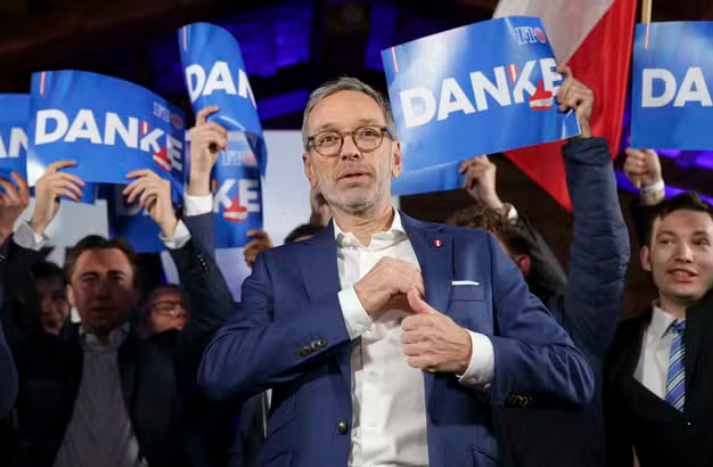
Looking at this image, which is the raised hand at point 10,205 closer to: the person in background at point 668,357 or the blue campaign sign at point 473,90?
the blue campaign sign at point 473,90

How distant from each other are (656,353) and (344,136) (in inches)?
47.7

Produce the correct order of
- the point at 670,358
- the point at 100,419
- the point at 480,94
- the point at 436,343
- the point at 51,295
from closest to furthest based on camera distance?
the point at 436,343, the point at 670,358, the point at 480,94, the point at 100,419, the point at 51,295

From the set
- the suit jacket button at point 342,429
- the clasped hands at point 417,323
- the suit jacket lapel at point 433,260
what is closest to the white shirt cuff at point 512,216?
the suit jacket lapel at point 433,260

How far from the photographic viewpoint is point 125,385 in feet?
8.72

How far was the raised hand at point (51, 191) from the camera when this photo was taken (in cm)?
260

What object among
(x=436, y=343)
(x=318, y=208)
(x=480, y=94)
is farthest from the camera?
(x=318, y=208)

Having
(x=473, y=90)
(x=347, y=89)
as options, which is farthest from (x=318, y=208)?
(x=347, y=89)

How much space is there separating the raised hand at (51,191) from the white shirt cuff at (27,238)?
15mm

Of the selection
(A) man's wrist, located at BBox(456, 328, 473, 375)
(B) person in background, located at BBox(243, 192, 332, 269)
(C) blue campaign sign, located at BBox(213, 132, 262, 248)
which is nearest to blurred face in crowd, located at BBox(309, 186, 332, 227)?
(B) person in background, located at BBox(243, 192, 332, 269)

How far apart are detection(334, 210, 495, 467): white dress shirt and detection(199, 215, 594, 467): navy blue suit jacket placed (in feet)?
0.09

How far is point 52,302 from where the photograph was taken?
11.3 feet

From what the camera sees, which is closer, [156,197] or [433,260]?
[433,260]

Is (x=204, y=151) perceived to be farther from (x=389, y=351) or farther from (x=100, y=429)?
(x=389, y=351)

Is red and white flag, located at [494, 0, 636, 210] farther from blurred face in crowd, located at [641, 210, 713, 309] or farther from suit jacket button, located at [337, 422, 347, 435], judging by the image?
suit jacket button, located at [337, 422, 347, 435]
